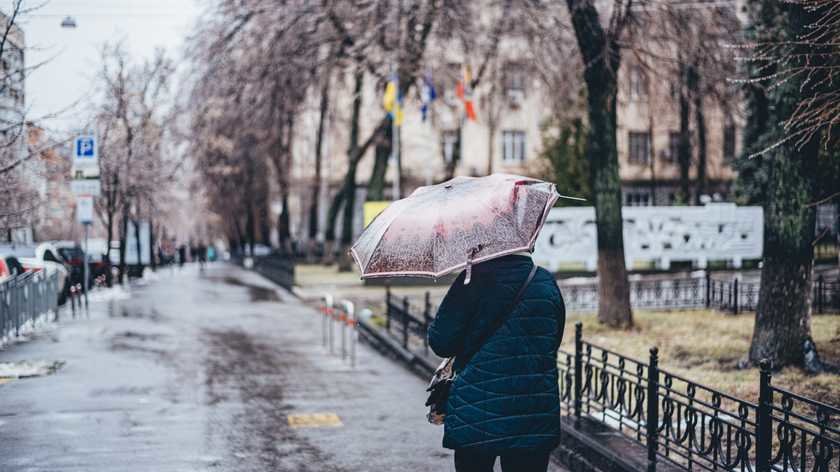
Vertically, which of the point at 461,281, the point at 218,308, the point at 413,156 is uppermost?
the point at 413,156

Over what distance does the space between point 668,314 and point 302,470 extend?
39.0 feet

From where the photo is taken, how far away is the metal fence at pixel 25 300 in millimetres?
16938

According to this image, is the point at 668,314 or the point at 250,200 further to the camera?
the point at 250,200

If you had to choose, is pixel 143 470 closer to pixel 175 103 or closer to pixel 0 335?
pixel 0 335

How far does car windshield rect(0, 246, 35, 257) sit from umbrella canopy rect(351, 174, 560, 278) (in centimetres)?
2082

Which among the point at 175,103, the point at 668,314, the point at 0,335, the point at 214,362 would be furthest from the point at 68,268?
the point at 668,314

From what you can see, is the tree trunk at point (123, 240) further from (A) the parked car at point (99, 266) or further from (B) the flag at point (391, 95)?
(B) the flag at point (391, 95)

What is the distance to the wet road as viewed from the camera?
865cm

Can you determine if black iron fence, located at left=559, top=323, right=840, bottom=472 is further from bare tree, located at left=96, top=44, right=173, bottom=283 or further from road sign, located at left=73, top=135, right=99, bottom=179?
bare tree, located at left=96, top=44, right=173, bottom=283

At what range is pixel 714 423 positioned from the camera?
678 centimetres

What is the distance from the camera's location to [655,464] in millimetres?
7512

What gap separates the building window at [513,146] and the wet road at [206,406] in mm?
36515

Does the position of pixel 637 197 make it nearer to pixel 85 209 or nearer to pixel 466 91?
pixel 466 91

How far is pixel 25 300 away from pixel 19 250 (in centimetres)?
684
